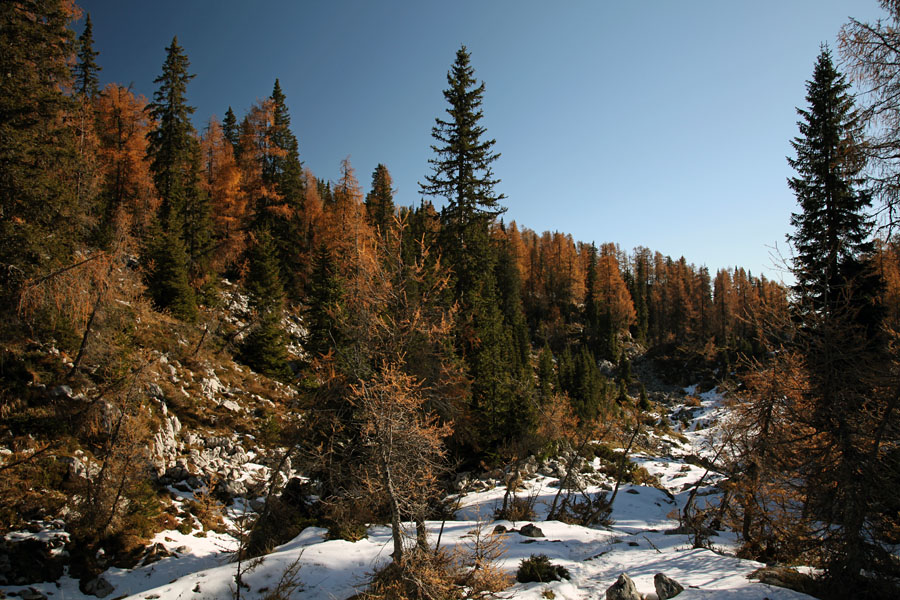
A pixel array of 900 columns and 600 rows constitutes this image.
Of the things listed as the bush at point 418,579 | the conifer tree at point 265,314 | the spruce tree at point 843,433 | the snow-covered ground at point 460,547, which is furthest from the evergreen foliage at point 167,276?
the spruce tree at point 843,433

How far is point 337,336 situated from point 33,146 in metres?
14.5

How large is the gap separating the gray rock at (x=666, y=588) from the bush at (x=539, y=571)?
1.72 metres

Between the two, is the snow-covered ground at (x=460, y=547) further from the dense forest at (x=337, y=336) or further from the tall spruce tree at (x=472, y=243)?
the tall spruce tree at (x=472, y=243)

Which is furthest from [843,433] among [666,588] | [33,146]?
[33,146]

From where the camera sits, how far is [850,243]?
13.8m

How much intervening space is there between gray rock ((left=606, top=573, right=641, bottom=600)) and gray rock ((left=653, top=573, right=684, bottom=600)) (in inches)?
15.4

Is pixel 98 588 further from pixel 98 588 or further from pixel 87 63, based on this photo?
pixel 87 63

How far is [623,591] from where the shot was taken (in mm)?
6828

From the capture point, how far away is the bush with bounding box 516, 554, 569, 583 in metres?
7.75

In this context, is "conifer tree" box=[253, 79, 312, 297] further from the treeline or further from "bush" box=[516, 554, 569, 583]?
"bush" box=[516, 554, 569, 583]

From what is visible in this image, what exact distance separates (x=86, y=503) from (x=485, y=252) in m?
16.8

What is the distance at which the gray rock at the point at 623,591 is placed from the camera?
6.76 meters

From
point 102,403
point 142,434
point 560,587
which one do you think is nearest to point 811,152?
point 560,587

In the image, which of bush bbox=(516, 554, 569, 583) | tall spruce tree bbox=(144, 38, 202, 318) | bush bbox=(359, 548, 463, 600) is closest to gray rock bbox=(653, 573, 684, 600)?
bush bbox=(516, 554, 569, 583)
